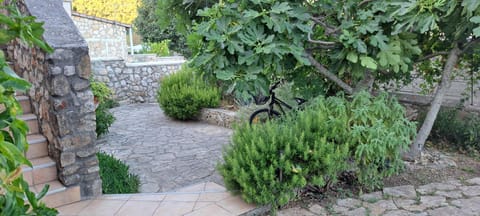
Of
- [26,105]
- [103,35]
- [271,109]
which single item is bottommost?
[271,109]

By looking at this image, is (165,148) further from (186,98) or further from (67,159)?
(67,159)

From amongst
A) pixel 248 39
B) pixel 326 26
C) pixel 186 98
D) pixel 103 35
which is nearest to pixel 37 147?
pixel 248 39

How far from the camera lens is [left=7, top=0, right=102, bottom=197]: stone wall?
2.66 meters

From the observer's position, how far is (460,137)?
4273mm

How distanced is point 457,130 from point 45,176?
4.36 metres

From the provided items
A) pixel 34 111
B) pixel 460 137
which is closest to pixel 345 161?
pixel 460 137

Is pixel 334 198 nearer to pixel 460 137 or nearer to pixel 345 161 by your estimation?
pixel 345 161

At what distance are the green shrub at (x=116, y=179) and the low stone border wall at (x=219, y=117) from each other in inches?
101

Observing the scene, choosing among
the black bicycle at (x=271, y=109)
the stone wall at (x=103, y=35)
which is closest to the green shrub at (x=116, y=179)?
the black bicycle at (x=271, y=109)

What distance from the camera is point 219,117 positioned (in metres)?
6.34

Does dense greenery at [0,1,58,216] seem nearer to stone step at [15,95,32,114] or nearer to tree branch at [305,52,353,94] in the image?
stone step at [15,95,32,114]

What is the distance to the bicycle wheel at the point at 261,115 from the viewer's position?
4.73 metres

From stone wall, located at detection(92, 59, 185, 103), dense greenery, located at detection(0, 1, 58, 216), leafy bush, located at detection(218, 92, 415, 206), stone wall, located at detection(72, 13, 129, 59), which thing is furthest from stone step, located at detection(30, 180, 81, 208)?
stone wall, located at detection(72, 13, 129, 59)

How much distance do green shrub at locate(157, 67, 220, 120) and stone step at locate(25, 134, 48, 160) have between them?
3649 millimetres
